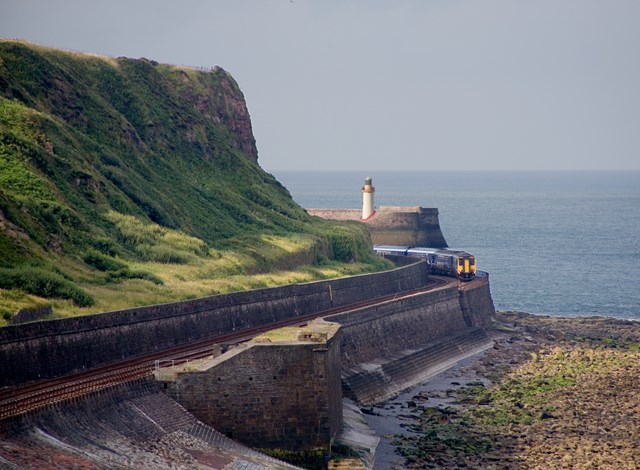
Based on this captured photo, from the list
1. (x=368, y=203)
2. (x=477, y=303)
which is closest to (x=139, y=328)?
(x=477, y=303)

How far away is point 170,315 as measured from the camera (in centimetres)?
4869

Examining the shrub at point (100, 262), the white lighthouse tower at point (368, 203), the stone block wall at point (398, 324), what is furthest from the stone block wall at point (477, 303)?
the shrub at point (100, 262)

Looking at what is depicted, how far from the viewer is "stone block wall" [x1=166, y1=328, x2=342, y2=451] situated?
131 feet

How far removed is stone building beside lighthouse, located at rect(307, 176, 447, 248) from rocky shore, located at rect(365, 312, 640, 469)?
34.1m

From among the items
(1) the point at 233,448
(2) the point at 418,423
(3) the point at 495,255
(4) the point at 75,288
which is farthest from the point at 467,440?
(3) the point at 495,255

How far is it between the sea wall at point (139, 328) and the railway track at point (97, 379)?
48 cm

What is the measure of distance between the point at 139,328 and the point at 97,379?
8034 millimetres

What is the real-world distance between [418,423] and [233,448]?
1594 centimetres

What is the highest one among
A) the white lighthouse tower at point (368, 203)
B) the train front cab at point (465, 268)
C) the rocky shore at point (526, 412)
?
the white lighthouse tower at point (368, 203)

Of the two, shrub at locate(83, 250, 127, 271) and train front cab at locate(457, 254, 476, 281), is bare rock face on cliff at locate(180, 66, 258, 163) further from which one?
shrub at locate(83, 250, 127, 271)

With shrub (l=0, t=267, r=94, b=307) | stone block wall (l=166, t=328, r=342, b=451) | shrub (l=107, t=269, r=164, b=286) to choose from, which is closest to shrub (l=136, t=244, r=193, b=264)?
shrub (l=107, t=269, r=164, b=286)

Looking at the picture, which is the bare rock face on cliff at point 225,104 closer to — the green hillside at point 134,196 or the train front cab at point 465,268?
the green hillside at point 134,196

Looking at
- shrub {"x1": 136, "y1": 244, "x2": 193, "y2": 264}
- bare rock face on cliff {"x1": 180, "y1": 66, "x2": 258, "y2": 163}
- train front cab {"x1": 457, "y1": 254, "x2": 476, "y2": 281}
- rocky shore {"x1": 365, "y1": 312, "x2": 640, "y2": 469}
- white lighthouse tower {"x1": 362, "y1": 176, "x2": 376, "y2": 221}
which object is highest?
bare rock face on cliff {"x1": 180, "y1": 66, "x2": 258, "y2": 163}

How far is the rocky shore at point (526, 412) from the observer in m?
47.2
